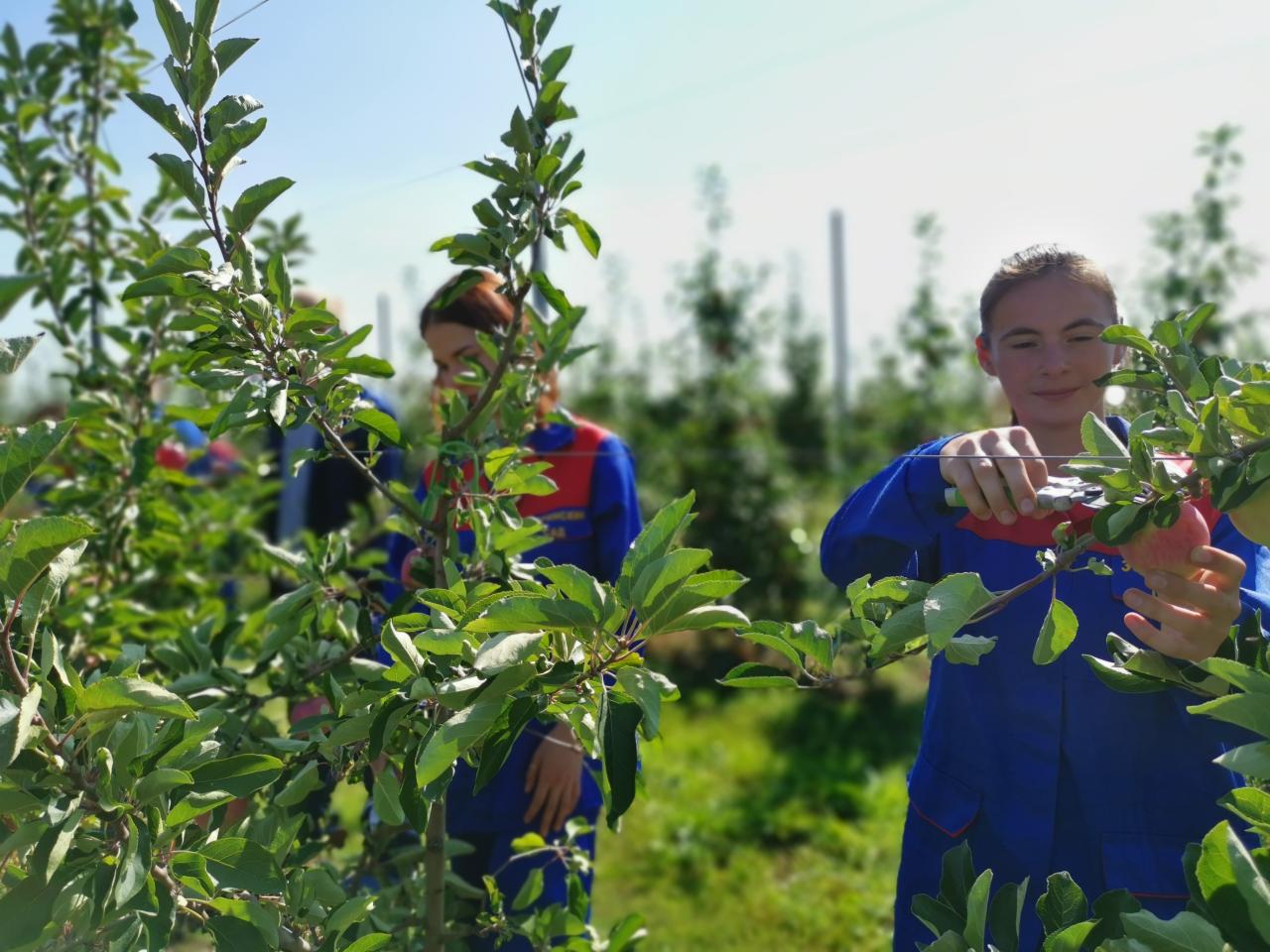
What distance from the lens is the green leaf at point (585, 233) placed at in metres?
1.47

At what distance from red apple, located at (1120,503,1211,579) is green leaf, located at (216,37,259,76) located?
3.78ft

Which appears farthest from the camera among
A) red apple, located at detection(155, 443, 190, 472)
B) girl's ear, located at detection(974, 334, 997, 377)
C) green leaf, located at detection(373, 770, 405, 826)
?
red apple, located at detection(155, 443, 190, 472)

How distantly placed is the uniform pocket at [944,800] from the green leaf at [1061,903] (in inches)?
18.4

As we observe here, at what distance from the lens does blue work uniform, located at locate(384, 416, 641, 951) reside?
2.22 m

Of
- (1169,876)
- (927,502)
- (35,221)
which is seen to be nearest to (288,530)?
(35,221)

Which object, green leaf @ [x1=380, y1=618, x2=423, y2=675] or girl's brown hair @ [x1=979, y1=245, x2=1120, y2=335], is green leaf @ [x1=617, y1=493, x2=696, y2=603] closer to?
green leaf @ [x1=380, y1=618, x2=423, y2=675]

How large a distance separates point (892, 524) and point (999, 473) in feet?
0.90

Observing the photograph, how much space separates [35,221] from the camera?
101 inches

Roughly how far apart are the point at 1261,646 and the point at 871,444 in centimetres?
647

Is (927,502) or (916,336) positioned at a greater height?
(916,336)

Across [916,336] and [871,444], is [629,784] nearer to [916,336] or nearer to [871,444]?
[916,336]

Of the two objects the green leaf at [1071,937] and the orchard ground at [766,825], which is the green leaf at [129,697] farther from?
the orchard ground at [766,825]

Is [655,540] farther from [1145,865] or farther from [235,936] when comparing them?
[1145,865]

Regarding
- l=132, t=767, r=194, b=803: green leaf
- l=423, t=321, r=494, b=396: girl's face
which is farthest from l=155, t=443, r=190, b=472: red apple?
l=132, t=767, r=194, b=803: green leaf
